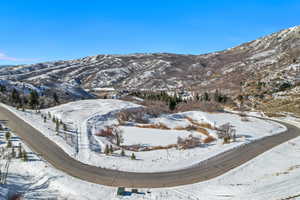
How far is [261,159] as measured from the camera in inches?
724

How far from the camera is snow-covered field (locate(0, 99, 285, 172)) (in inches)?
673

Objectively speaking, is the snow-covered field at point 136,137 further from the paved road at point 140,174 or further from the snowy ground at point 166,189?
the snowy ground at point 166,189

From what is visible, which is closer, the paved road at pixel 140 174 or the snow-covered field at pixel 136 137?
the paved road at pixel 140 174

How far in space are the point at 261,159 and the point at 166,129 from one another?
15.7 m

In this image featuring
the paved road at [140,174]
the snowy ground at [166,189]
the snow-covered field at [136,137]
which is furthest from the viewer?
the snow-covered field at [136,137]

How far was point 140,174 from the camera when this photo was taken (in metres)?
14.9

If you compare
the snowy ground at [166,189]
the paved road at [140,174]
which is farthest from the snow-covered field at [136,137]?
the snowy ground at [166,189]

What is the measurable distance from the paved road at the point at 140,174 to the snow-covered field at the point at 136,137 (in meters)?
0.80

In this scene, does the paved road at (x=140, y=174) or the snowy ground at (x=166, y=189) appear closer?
the snowy ground at (x=166, y=189)

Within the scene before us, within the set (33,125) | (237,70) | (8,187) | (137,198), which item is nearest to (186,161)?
(137,198)

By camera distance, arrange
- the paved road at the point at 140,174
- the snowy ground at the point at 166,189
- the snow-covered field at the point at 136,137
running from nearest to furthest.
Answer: the snowy ground at the point at 166,189 < the paved road at the point at 140,174 < the snow-covered field at the point at 136,137

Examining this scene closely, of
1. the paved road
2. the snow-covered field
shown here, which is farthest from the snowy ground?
the snow-covered field

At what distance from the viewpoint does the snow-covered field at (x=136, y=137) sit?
17.1 metres

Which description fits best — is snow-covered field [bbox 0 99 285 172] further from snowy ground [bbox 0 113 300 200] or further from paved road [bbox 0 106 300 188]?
snowy ground [bbox 0 113 300 200]
